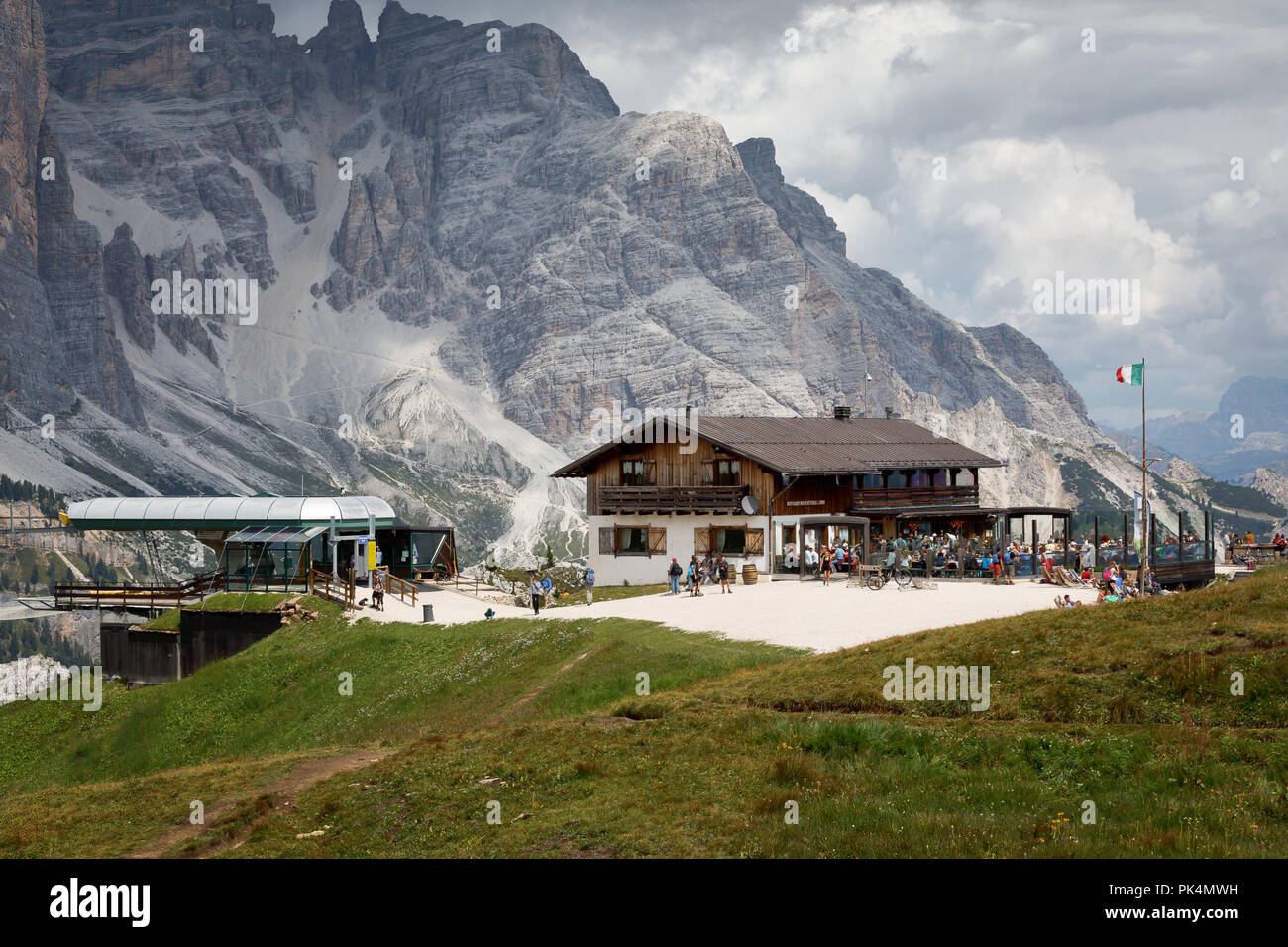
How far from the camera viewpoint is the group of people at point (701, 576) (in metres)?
51.7

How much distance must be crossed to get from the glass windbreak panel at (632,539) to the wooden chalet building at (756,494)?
65mm

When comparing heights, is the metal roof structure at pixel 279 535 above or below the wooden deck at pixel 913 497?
below

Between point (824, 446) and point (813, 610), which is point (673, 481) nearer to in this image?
point (824, 446)

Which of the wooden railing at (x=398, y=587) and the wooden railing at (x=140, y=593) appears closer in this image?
the wooden railing at (x=398, y=587)

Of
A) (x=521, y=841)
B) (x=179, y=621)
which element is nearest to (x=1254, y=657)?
(x=521, y=841)

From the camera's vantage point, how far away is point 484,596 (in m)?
62.5

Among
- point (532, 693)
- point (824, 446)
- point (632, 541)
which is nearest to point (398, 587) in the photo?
→ point (632, 541)

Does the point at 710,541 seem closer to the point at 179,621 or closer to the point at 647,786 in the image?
the point at 179,621

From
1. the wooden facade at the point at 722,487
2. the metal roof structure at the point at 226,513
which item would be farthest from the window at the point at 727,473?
the metal roof structure at the point at 226,513

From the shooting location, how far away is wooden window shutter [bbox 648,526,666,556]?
72.3 m

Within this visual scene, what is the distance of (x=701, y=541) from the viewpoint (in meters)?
69.9

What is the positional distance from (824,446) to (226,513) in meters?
38.1

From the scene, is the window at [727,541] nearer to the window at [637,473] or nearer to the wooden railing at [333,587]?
the window at [637,473]
